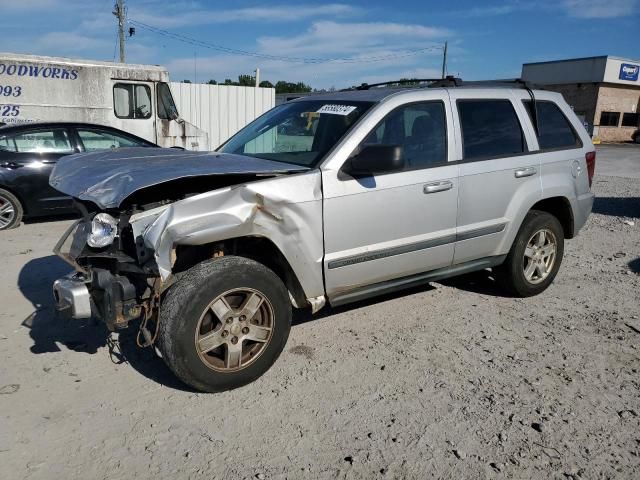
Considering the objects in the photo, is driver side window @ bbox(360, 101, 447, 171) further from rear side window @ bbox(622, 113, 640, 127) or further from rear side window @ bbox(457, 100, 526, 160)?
rear side window @ bbox(622, 113, 640, 127)

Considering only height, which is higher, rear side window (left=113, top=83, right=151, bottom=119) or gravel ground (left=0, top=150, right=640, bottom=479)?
rear side window (left=113, top=83, right=151, bottom=119)

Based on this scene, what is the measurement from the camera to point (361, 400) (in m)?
3.30

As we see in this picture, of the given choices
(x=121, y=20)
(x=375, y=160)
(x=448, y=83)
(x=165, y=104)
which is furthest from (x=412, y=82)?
(x=121, y=20)

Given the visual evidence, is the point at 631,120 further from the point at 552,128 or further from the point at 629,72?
the point at 552,128

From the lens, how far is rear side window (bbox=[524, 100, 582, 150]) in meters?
4.92

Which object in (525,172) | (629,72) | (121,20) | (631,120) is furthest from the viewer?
(631,120)

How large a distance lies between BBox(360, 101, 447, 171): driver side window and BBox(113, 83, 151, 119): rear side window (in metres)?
8.83

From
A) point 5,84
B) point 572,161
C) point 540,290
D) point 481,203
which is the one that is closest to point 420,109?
point 481,203

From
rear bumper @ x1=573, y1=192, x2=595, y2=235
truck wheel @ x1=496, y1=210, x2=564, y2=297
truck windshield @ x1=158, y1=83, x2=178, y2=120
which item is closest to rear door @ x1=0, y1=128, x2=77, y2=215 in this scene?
truck windshield @ x1=158, y1=83, x2=178, y2=120

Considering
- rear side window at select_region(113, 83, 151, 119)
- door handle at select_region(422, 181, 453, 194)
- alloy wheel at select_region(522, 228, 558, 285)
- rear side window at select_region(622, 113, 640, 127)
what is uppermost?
rear side window at select_region(622, 113, 640, 127)

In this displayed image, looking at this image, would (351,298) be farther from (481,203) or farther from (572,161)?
(572,161)

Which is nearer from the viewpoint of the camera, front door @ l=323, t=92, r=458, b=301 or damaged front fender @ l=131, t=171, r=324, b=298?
damaged front fender @ l=131, t=171, r=324, b=298

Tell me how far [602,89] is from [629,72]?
9.43 feet

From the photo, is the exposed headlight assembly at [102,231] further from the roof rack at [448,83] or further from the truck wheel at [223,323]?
the roof rack at [448,83]
